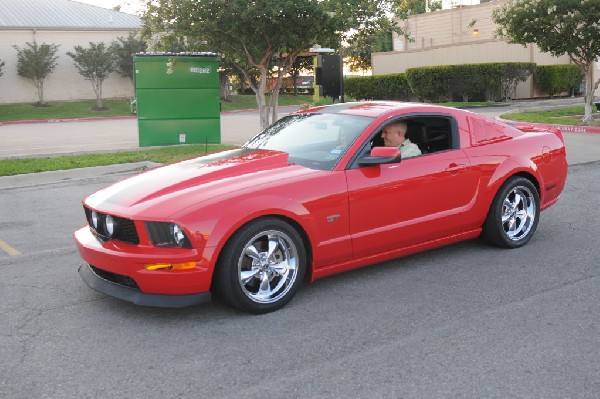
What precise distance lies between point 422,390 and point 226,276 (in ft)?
5.22

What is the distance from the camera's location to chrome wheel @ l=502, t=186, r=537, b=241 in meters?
6.36

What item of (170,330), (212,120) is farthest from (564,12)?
(170,330)

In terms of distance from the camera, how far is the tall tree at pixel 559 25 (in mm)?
18984

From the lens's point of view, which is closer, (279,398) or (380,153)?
(279,398)

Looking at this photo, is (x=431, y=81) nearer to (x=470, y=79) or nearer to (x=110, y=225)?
(x=470, y=79)

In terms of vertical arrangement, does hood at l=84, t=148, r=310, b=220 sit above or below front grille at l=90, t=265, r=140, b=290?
above

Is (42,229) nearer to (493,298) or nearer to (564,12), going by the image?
(493,298)

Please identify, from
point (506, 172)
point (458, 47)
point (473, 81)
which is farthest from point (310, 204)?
point (458, 47)

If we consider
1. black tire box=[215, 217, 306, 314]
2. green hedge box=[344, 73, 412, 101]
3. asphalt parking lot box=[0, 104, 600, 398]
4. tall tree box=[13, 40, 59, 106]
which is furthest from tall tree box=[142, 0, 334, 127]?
tall tree box=[13, 40, 59, 106]

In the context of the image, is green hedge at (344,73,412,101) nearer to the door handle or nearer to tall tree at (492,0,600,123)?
tall tree at (492,0,600,123)

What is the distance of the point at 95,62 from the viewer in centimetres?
4100

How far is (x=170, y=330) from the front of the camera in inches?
176

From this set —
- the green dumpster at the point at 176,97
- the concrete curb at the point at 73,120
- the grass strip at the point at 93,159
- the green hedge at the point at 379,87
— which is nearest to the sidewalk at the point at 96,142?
the green dumpster at the point at 176,97

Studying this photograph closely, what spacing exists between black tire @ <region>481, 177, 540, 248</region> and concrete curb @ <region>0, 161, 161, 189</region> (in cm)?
812
